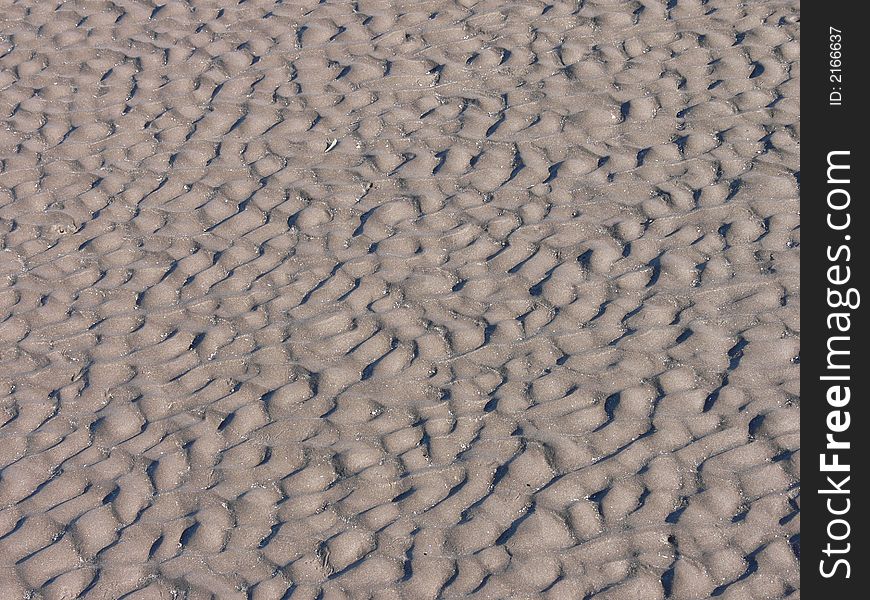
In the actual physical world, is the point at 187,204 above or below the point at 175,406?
above

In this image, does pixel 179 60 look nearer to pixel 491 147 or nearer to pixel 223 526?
pixel 491 147

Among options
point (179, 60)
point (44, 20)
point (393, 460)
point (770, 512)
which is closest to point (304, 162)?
point (179, 60)

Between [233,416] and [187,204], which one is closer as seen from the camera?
[233,416]
